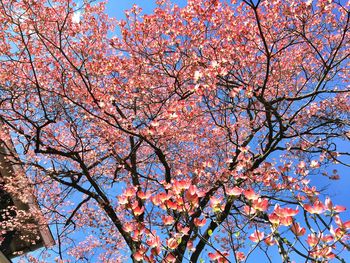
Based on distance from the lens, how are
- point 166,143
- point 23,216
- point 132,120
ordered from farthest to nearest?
point 23,216 → point 166,143 → point 132,120

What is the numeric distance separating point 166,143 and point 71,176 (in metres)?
3.11

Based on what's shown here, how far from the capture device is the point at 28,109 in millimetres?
10258

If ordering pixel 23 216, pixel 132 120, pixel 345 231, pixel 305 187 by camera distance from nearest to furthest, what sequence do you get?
pixel 345 231
pixel 305 187
pixel 132 120
pixel 23 216

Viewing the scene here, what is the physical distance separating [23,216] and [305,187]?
10602mm

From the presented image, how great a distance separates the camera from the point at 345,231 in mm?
2934

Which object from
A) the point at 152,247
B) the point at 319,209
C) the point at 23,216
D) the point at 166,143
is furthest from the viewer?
the point at 23,216

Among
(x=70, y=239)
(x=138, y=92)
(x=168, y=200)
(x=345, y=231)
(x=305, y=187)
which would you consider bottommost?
(x=345, y=231)

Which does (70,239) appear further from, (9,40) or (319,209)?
(319,209)

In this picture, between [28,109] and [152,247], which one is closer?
[152,247]

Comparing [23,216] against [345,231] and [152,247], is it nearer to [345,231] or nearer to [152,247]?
[152,247]

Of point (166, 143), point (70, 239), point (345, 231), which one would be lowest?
point (345, 231)

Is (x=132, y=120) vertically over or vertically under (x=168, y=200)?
over

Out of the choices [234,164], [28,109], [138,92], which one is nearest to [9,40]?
[28,109]

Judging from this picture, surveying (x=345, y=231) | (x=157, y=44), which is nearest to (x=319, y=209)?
(x=345, y=231)
